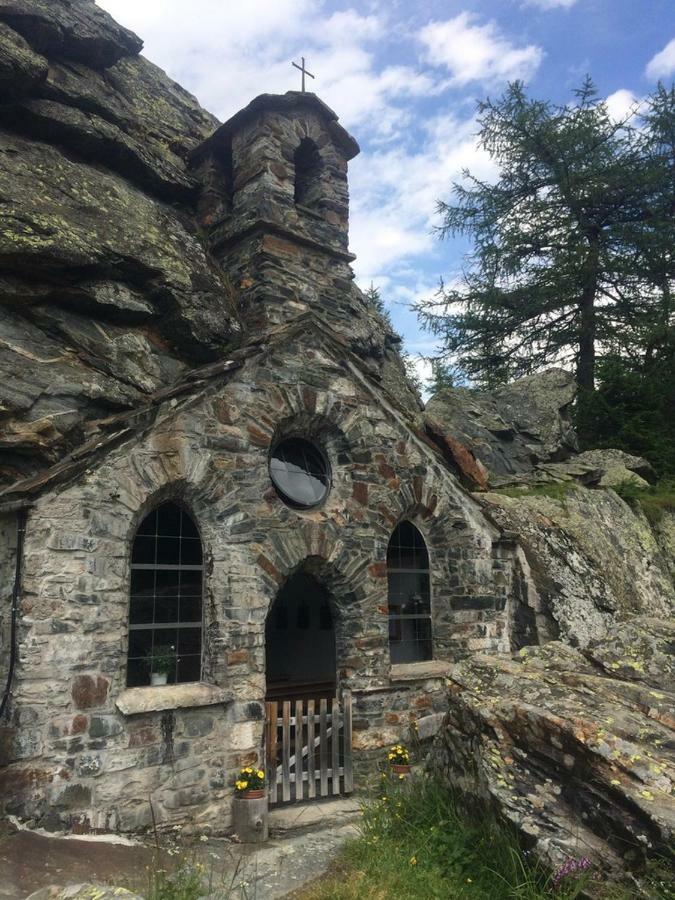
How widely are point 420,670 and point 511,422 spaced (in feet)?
27.1

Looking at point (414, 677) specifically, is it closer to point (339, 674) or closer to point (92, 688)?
point (339, 674)

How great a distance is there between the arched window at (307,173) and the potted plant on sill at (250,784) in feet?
33.2

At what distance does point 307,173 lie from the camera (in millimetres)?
13555

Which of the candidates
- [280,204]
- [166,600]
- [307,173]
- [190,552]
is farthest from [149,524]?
[307,173]

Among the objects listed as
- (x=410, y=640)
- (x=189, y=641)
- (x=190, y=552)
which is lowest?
(x=410, y=640)

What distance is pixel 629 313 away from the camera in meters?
18.5

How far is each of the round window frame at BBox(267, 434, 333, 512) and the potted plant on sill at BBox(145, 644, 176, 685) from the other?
2.21 m

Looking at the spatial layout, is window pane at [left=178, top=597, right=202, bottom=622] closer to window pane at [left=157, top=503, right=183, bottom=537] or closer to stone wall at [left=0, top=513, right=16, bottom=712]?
window pane at [left=157, top=503, right=183, bottom=537]

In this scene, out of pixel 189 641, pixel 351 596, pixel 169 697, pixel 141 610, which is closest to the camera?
pixel 169 697

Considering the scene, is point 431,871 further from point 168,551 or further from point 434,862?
point 168,551

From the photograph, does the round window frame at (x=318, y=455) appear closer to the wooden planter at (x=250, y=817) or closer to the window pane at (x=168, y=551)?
the window pane at (x=168, y=551)

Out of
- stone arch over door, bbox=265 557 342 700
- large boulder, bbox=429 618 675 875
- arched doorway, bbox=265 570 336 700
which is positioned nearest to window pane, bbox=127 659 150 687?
large boulder, bbox=429 618 675 875

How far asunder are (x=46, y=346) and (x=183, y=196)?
5.71m

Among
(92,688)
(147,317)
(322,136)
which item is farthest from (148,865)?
(322,136)
